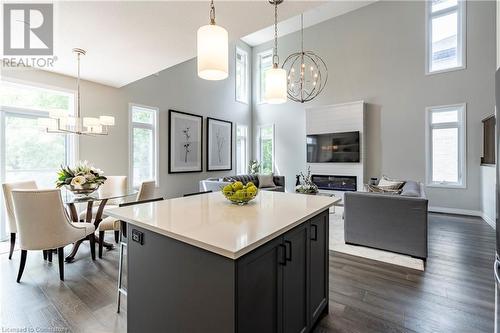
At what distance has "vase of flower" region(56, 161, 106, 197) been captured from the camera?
2.96m

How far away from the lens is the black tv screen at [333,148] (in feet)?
21.2

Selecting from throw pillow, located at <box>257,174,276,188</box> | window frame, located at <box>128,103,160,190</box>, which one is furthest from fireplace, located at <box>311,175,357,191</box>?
window frame, located at <box>128,103,160,190</box>

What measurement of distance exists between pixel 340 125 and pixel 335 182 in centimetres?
160

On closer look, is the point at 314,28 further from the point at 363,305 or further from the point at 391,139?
the point at 363,305

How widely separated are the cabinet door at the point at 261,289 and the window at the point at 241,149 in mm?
6967

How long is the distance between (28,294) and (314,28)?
8444 mm

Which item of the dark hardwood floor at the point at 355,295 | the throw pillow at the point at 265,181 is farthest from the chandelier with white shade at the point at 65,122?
the throw pillow at the point at 265,181

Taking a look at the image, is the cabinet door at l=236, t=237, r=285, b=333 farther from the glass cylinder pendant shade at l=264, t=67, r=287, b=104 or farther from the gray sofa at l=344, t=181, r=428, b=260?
the gray sofa at l=344, t=181, r=428, b=260

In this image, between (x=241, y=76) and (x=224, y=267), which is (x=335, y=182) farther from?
(x=224, y=267)

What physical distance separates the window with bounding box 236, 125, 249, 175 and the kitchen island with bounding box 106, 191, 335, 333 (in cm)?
647

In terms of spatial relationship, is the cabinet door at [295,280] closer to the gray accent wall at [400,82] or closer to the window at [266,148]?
the gray accent wall at [400,82]

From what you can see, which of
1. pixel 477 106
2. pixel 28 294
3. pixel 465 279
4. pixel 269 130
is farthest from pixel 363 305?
pixel 269 130

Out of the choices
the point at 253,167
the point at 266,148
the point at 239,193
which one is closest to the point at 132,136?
the point at 253,167

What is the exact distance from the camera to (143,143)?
5547 millimetres
